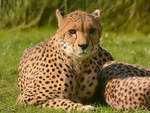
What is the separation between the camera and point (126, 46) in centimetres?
1146

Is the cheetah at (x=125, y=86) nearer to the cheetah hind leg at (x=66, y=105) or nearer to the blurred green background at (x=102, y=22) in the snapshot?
the cheetah hind leg at (x=66, y=105)

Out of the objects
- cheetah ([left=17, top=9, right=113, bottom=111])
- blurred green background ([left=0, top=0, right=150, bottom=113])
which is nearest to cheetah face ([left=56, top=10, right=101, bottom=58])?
cheetah ([left=17, top=9, right=113, bottom=111])

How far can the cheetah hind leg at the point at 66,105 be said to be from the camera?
599cm

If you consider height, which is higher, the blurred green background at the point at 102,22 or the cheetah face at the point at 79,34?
the blurred green background at the point at 102,22

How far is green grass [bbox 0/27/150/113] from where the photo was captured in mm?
6273

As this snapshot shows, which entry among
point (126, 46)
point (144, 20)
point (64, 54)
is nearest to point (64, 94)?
point (64, 54)

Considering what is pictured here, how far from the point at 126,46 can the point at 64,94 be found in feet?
17.1

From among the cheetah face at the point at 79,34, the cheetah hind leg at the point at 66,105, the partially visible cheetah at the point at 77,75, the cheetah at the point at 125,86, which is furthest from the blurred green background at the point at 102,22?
the cheetah hind leg at the point at 66,105

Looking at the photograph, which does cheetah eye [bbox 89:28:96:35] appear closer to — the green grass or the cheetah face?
the cheetah face

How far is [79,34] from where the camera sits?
20.5ft

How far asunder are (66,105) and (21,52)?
14.5ft

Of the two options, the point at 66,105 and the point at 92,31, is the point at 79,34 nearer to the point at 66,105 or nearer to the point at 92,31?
the point at 92,31

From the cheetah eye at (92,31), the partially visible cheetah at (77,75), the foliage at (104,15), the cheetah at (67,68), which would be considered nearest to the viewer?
the partially visible cheetah at (77,75)

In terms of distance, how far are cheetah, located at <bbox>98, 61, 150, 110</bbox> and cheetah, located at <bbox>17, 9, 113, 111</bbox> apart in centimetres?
16
